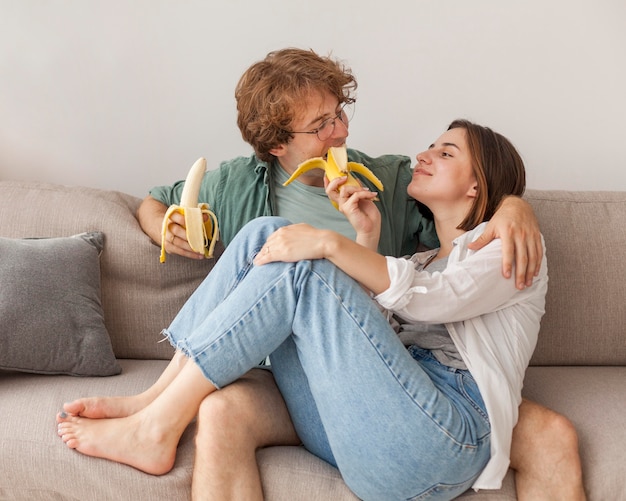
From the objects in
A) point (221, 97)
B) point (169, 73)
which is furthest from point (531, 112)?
point (169, 73)

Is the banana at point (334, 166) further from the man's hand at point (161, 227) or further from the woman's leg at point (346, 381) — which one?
the woman's leg at point (346, 381)

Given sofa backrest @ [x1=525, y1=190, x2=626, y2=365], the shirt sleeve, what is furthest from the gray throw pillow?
sofa backrest @ [x1=525, y1=190, x2=626, y2=365]

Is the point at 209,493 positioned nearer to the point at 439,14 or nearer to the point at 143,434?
the point at 143,434

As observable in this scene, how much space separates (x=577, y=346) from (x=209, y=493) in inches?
48.5

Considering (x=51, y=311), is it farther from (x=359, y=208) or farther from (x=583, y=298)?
(x=583, y=298)

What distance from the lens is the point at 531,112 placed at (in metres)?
2.69

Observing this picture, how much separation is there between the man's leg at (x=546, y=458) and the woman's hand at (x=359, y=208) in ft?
1.83

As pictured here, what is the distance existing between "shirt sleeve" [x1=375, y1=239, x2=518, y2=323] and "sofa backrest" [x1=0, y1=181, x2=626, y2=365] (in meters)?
0.63

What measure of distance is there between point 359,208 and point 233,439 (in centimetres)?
67

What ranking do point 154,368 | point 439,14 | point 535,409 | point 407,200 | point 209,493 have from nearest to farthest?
point 209,493 → point 535,409 → point 154,368 → point 407,200 → point 439,14

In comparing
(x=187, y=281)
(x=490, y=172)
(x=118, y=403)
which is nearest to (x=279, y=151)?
(x=187, y=281)

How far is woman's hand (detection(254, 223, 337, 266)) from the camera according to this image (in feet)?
5.24

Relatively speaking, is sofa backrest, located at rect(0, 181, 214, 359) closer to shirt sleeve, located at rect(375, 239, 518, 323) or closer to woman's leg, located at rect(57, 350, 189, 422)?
woman's leg, located at rect(57, 350, 189, 422)

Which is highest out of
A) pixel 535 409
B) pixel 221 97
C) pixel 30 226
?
pixel 221 97
